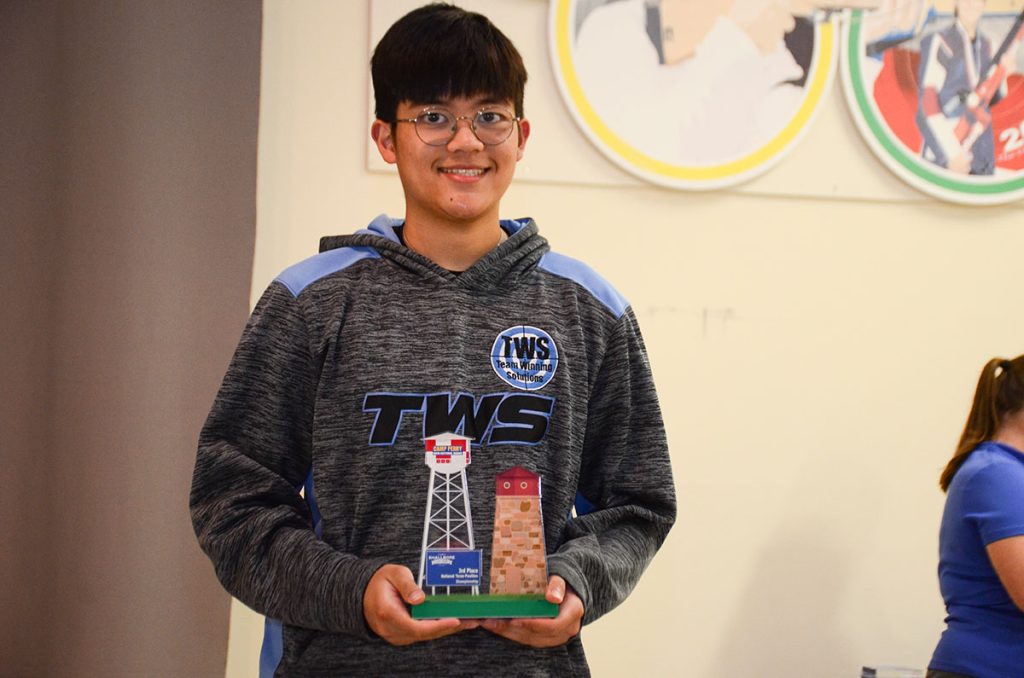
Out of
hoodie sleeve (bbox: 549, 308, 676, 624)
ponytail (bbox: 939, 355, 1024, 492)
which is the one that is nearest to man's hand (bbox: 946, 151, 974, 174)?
ponytail (bbox: 939, 355, 1024, 492)

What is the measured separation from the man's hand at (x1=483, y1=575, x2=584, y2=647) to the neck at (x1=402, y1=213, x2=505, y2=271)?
0.36m

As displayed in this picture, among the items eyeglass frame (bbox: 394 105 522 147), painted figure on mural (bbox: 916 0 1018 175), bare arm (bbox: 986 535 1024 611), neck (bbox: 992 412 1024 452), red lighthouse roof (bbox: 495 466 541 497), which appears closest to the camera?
red lighthouse roof (bbox: 495 466 541 497)

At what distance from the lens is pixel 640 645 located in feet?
6.35

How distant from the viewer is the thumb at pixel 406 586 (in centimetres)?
82

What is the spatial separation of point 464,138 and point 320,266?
0.20m

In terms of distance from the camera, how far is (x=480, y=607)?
833 millimetres

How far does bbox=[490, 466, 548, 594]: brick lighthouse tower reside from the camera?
2.88 feet

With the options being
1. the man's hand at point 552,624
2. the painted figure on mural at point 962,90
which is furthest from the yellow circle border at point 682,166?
the man's hand at point 552,624

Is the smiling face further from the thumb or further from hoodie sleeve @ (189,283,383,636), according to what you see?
the thumb

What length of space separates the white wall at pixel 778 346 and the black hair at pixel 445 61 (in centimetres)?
82

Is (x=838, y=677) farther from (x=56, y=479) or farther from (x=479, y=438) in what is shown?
(x=56, y=479)

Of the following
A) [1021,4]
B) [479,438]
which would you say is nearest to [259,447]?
[479,438]

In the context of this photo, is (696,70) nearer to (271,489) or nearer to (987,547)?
(987,547)

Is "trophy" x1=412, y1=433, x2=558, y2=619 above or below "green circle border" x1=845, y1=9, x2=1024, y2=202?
below
